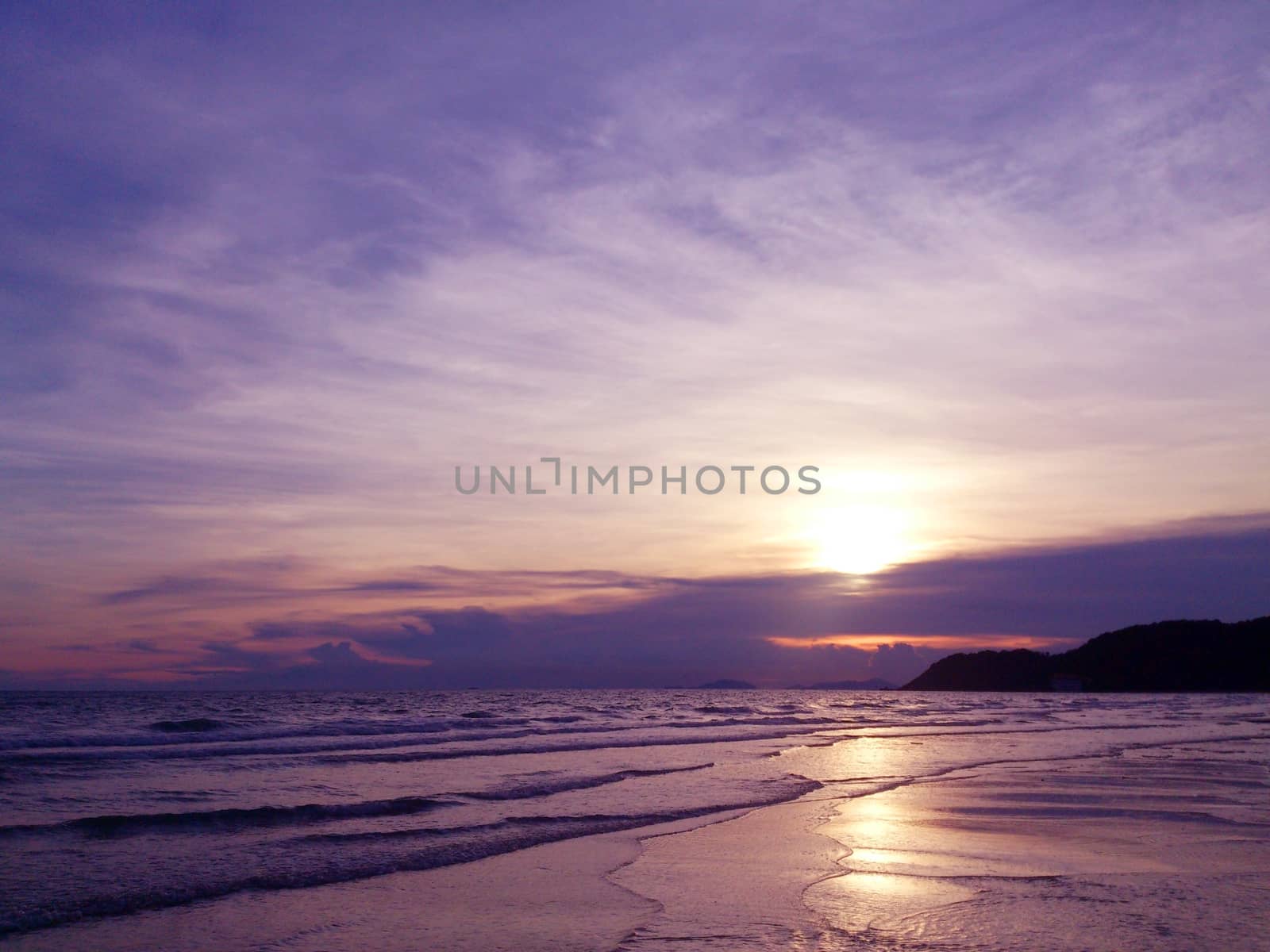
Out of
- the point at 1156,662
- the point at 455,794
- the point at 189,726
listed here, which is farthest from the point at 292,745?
the point at 1156,662

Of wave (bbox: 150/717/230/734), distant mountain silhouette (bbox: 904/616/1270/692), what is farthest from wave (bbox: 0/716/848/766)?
distant mountain silhouette (bbox: 904/616/1270/692)

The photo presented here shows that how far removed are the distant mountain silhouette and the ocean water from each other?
129 meters

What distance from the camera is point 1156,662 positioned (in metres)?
155

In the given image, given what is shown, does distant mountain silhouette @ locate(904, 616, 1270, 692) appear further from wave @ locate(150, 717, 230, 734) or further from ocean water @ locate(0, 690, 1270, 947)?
wave @ locate(150, 717, 230, 734)

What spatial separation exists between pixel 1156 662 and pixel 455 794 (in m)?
165

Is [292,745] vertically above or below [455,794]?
below

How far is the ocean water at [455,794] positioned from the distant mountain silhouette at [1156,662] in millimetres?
128970

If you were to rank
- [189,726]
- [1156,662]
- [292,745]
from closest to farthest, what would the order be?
[292,745] → [189,726] → [1156,662]

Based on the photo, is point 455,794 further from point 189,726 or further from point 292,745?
point 189,726

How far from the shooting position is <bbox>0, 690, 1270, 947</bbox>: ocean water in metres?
10.1

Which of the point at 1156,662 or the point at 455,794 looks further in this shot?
the point at 1156,662

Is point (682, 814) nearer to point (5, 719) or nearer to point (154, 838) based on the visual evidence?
point (154, 838)

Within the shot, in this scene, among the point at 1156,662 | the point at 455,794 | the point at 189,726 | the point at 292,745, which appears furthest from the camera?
the point at 1156,662

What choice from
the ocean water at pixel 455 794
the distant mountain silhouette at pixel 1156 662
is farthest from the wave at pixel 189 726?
the distant mountain silhouette at pixel 1156 662
